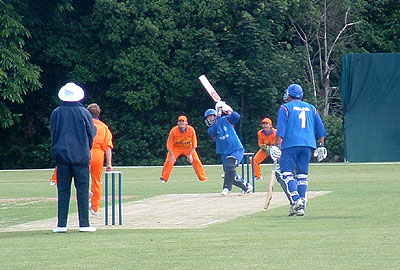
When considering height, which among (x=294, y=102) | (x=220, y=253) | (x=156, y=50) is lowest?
(x=220, y=253)

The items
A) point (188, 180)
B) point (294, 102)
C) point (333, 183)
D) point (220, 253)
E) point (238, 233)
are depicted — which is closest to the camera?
point (220, 253)

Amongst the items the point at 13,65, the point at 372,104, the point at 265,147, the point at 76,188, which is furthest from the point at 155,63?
the point at 76,188

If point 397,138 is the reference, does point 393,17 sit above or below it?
above

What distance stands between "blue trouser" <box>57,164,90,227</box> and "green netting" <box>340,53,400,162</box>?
67.7 feet

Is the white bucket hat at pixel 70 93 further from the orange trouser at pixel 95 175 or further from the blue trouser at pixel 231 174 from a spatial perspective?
the blue trouser at pixel 231 174

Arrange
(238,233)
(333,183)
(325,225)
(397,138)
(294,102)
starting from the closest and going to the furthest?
1. (238,233)
2. (325,225)
3. (294,102)
4. (333,183)
5. (397,138)

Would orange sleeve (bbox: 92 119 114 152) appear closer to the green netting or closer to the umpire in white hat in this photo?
the umpire in white hat

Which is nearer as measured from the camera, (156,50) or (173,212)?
(173,212)

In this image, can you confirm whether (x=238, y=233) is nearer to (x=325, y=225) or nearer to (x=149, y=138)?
(x=325, y=225)

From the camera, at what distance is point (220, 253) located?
37.7 feet

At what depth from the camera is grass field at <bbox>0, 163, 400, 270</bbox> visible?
1070 centimetres

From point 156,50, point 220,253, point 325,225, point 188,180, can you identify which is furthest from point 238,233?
point 156,50

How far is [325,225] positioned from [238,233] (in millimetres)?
1621

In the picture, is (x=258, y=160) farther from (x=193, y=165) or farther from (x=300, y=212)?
(x=300, y=212)
